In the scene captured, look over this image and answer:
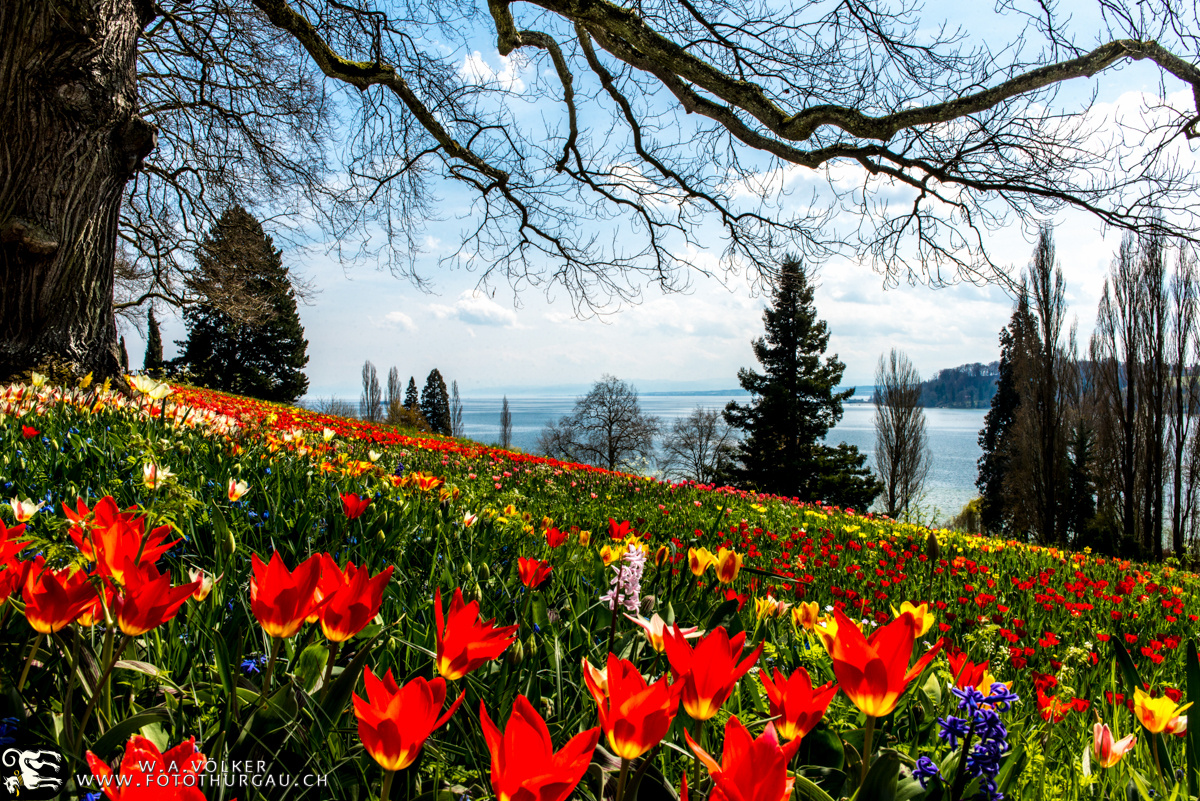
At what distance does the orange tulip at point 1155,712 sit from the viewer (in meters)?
1.02

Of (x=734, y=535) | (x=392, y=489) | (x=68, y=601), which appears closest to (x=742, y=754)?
(x=68, y=601)

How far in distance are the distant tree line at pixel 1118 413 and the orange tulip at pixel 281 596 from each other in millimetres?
18682

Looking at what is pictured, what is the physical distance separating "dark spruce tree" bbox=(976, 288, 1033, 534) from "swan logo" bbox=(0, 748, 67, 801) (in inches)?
1221

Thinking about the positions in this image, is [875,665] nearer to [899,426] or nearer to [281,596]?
[281,596]

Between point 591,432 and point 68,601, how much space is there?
4167 cm

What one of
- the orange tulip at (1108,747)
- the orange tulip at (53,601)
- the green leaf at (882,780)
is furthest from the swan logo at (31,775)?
the orange tulip at (1108,747)

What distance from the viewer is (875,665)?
2.36 ft

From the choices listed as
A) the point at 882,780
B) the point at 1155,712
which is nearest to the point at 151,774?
the point at 882,780

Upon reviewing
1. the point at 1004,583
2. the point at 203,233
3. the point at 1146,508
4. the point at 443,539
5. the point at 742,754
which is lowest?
the point at 1146,508

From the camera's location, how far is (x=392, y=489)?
9.62 feet

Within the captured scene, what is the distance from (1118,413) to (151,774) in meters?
24.6

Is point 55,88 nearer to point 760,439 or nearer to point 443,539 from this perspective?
point 443,539

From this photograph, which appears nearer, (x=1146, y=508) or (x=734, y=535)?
(x=734, y=535)

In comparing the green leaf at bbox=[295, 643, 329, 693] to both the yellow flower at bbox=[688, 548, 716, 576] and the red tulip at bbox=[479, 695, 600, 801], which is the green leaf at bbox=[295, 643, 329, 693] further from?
the yellow flower at bbox=[688, 548, 716, 576]
